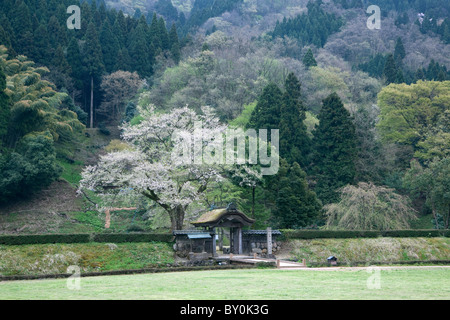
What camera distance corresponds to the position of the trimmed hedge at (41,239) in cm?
2277

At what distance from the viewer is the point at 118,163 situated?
2956 centimetres

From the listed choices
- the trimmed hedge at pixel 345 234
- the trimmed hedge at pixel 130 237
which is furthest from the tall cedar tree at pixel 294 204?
the trimmed hedge at pixel 130 237

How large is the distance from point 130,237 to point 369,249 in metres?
13.4

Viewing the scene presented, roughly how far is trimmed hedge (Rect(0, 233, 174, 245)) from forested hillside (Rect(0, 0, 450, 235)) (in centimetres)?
296

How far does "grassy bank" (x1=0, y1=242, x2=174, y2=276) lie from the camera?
21.6 m

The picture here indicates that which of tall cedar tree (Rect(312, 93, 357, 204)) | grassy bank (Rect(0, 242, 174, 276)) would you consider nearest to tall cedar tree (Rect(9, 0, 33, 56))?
tall cedar tree (Rect(312, 93, 357, 204))

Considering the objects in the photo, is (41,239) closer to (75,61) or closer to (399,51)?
(75,61)

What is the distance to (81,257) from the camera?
23.0m

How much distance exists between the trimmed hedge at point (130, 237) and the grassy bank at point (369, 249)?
22.9 feet

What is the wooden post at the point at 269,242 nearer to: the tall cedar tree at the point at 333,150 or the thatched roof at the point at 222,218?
the thatched roof at the point at 222,218

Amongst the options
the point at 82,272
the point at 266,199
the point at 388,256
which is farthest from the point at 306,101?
the point at 82,272

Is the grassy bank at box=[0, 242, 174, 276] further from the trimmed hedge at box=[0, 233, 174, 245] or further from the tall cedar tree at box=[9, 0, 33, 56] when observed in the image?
the tall cedar tree at box=[9, 0, 33, 56]

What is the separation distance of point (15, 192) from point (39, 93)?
10.9 metres
